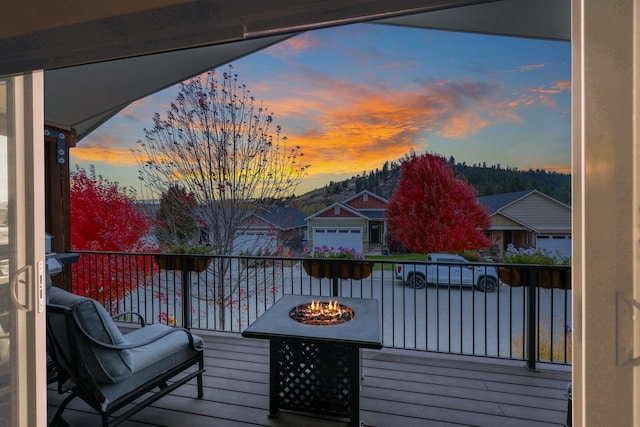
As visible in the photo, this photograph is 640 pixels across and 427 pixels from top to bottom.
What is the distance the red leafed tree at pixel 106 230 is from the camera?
5363mm

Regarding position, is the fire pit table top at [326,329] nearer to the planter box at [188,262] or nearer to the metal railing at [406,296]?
the metal railing at [406,296]

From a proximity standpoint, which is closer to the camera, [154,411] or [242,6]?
[242,6]

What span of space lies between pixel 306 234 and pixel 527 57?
360 cm

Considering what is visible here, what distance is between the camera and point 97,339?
2023 millimetres

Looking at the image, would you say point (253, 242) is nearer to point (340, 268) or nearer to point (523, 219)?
point (340, 268)

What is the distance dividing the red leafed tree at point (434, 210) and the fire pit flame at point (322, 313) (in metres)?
2.02

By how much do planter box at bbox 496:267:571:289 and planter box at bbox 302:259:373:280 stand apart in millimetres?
1391

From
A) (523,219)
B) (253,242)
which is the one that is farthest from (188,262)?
(523,219)

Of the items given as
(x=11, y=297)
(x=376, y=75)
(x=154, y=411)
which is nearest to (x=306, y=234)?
(x=376, y=75)

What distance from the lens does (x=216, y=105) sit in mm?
5172

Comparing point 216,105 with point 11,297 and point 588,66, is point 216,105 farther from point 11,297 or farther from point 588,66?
point 588,66

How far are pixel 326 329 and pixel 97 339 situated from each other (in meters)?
1.42

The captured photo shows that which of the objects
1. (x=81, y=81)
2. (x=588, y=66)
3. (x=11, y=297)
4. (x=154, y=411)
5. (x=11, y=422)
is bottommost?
A: (x=154, y=411)

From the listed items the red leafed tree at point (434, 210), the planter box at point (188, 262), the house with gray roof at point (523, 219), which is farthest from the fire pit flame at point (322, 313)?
the house with gray roof at point (523, 219)
